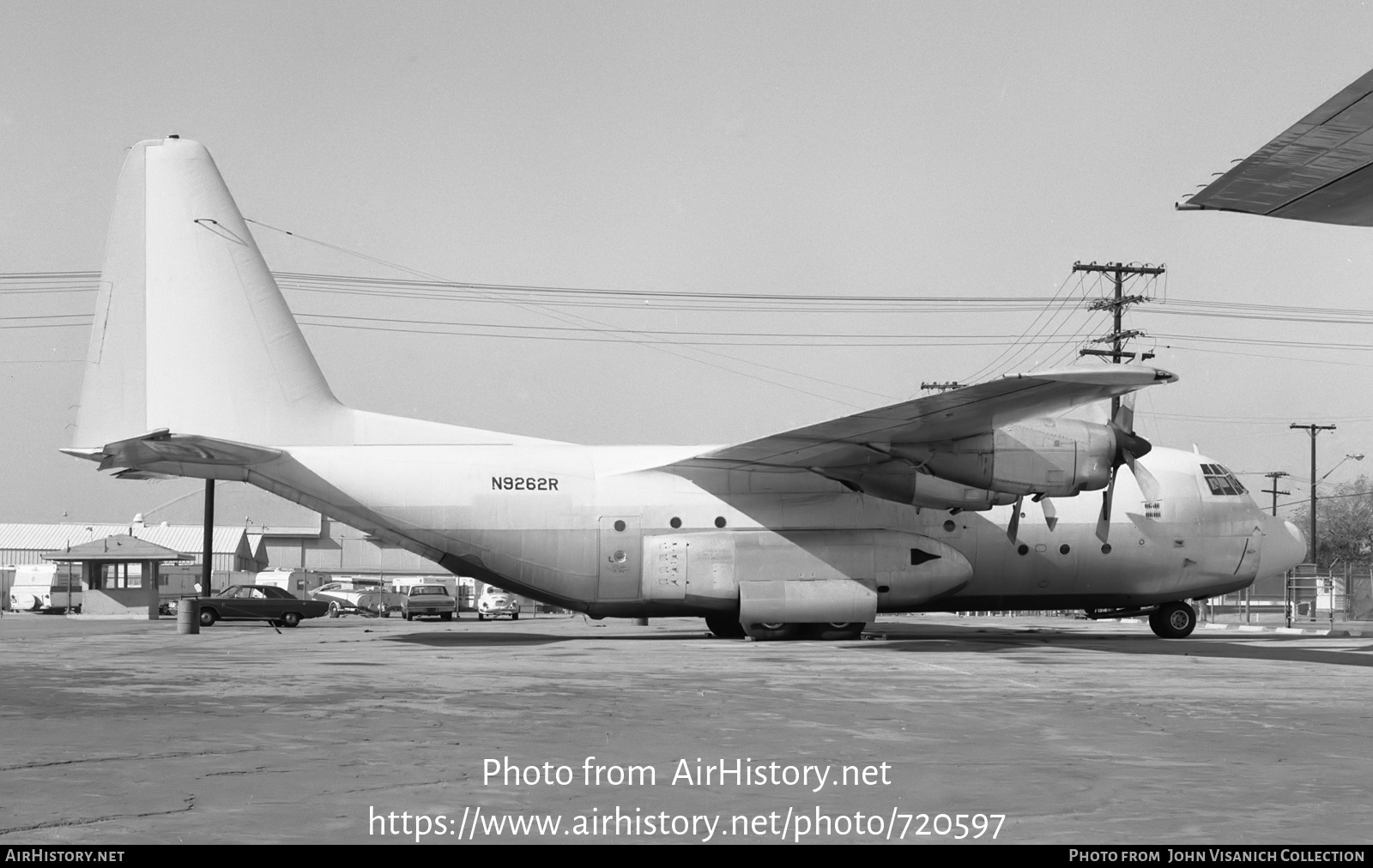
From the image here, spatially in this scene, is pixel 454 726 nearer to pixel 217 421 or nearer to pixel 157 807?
pixel 157 807

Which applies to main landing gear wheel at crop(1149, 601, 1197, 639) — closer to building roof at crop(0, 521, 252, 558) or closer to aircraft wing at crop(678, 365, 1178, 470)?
aircraft wing at crop(678, 365, 1178, 470)

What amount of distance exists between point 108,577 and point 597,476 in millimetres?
30442

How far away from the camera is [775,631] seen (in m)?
23.9

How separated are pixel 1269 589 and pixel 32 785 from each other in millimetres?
67527

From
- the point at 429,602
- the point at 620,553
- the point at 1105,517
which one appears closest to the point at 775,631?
the point at 620,553

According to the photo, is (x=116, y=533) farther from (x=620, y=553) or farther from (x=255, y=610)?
(x=620, y=553)

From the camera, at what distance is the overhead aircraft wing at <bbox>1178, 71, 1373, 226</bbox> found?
13820mm

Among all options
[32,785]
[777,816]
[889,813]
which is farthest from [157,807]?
[889,813]

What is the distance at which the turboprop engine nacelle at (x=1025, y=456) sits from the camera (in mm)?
21703

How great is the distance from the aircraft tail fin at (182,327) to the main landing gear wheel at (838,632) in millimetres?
10350

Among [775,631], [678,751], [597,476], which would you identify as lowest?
[775,631]

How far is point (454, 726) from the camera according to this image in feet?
33.1

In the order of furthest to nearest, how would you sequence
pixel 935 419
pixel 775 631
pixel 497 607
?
pixel 497 607, pixel 775 631, pixel 935 419

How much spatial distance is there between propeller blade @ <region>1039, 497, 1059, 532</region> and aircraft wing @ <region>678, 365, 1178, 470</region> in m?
4.28
